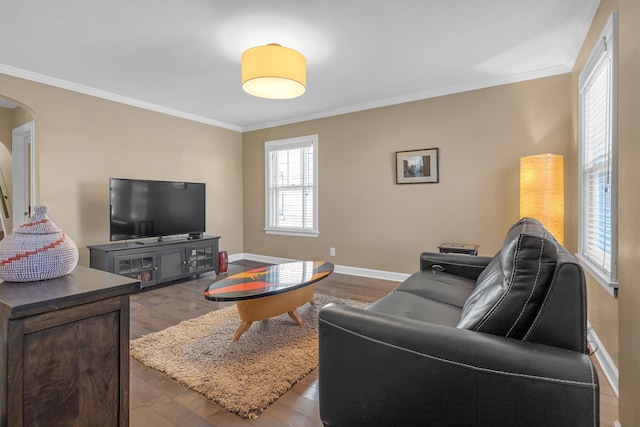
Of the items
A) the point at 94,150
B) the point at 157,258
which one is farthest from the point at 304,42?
the point at 157,258

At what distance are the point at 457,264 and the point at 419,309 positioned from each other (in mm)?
948

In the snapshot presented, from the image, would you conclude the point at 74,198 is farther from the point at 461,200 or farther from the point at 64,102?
the point at 461,200

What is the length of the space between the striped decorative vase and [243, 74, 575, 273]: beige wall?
3.77 metres

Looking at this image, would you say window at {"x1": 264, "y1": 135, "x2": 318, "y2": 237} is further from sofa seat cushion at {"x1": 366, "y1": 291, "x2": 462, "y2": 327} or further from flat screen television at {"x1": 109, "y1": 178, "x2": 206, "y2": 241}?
sofa seat cushion at {"x1": 366, "y1": 291, "x2": 462, "y2": 327}

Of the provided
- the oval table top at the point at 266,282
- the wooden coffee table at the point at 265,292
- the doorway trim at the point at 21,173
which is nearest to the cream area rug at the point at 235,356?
the wooden coffee table at the point at 265,292

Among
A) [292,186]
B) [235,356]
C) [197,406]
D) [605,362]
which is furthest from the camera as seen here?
[292,186]

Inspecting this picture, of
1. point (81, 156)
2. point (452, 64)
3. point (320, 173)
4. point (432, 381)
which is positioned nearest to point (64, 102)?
point (81, 156)

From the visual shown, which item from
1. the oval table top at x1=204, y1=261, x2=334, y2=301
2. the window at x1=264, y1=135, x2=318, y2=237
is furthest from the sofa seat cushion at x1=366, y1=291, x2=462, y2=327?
the window at x1=264, y1=135, x2=318, y2=237

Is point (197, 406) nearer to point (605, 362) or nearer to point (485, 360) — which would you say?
point (485, 360)

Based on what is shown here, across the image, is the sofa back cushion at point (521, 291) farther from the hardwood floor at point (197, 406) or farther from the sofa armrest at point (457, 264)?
the sofa armrest at point (457, 264)

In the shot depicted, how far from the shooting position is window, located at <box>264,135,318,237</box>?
203 inches

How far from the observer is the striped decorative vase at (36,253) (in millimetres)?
991

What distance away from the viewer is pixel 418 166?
4.16 metres

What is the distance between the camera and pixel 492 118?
3.68m
